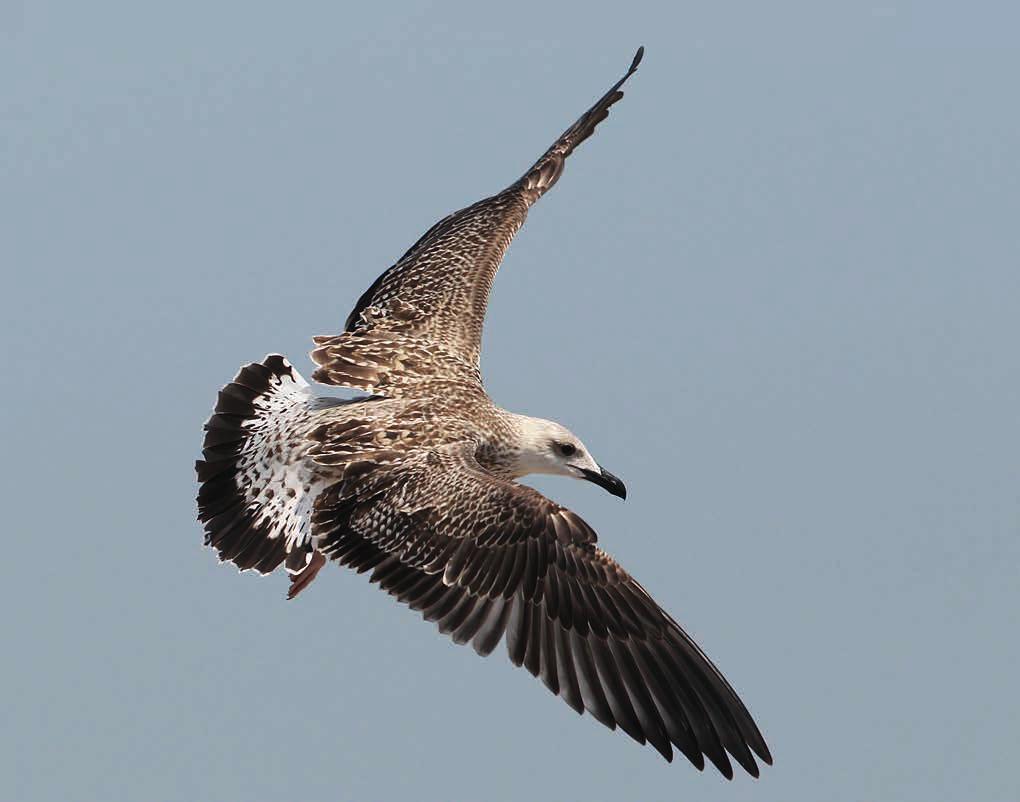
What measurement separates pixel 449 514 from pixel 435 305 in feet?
11.2

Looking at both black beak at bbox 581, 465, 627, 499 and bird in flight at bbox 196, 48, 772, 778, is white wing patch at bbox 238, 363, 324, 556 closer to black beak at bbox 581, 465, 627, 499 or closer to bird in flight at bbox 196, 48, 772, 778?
bird in flight at bbox 196, 48, 772, 778

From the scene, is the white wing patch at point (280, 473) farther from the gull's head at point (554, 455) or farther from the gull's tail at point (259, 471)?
the gull's head at point (554, 455)

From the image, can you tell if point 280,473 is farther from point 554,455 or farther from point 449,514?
point 554,455

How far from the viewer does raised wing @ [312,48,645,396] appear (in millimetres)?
13242

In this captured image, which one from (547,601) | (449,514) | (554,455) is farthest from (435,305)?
(547,601)

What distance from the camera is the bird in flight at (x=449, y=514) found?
11.0m

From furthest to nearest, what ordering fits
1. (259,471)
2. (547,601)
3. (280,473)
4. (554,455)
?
(554,455), (259,471), (280,473), (547,601)

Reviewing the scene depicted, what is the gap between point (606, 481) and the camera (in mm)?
13164

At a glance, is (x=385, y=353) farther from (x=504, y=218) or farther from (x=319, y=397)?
(x=504, y=218)

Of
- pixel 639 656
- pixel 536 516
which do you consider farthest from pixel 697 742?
pixel 536 516

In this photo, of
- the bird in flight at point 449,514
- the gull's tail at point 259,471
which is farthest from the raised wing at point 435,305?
the gull's tail at point 259,471

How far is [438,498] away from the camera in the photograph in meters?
11.4

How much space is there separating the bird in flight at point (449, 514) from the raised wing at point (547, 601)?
0.01 metres

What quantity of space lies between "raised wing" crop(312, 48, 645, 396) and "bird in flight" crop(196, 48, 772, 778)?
2 cm
